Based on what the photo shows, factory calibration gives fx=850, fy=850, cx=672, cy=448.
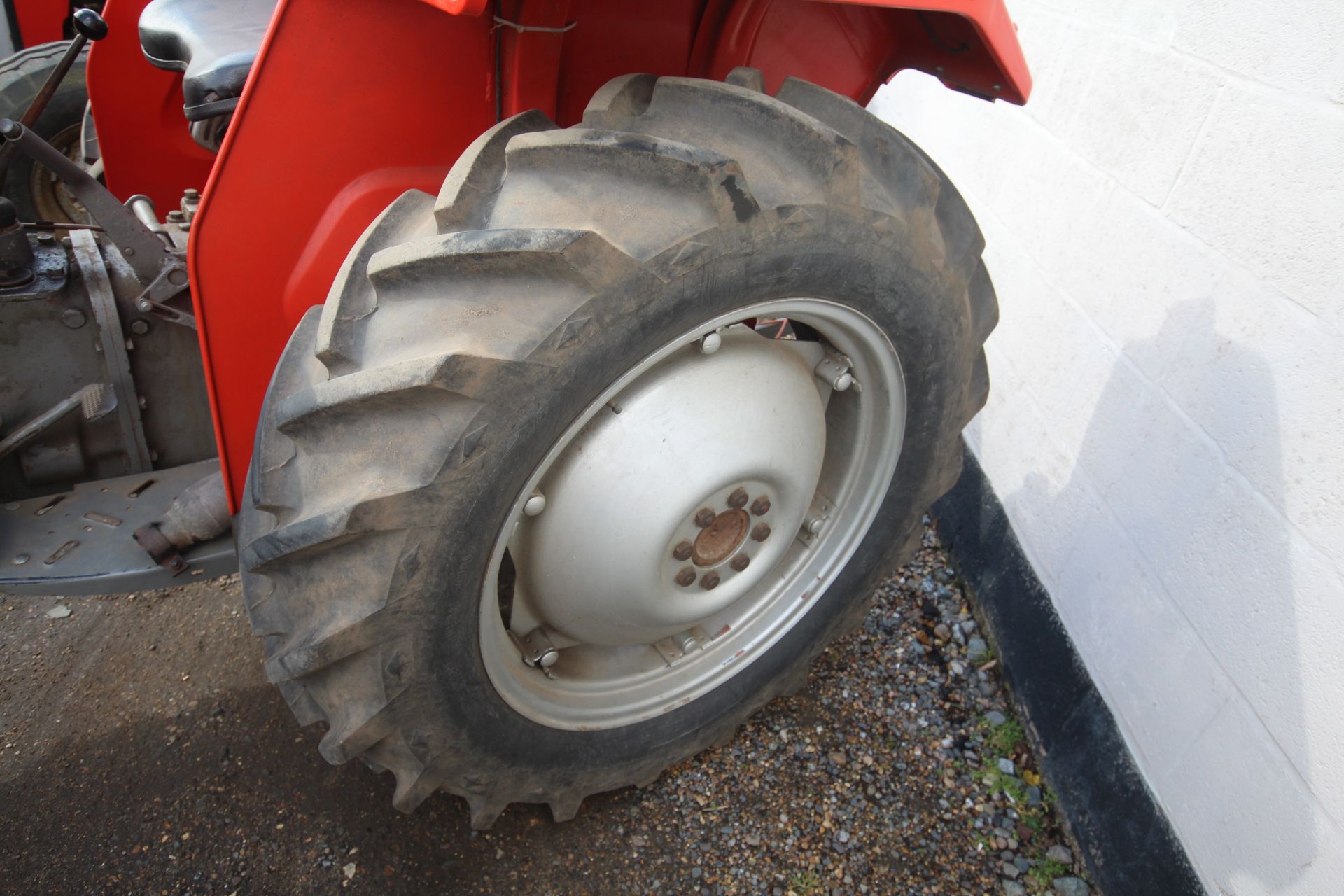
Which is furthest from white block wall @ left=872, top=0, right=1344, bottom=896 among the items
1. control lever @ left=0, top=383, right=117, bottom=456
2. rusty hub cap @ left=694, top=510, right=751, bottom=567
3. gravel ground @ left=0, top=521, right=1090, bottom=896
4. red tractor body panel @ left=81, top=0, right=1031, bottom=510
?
control lever @ left=0, top=383, right=117, bottom=456

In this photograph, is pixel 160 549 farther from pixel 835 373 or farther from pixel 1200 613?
pixel 1200 613

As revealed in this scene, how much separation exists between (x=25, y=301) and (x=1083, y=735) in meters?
2.54

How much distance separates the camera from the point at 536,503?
141cm

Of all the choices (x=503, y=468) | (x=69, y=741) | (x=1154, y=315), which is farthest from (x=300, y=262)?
(x=1154, y=315)

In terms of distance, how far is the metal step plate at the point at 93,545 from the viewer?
173 centimetres

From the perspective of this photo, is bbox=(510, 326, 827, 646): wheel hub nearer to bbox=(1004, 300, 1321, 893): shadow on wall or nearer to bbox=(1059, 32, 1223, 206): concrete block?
bbox=(1004, 300, 1321, 893): shadow on wall

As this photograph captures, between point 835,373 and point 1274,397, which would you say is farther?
point 835,373

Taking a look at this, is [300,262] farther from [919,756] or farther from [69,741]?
[919,756]

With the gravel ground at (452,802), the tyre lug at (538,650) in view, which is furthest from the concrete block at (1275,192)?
the tyre lug at (538,650)

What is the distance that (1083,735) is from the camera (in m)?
1.96

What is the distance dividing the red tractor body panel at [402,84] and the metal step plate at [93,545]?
0.30 m

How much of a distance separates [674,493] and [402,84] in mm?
814

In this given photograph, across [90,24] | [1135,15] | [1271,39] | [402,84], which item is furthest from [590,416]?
[1135,15]

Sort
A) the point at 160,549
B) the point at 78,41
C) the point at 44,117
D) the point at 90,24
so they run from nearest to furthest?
the point at 160,549
the point at 90,24
the point at 78,41
the point at 44,117
